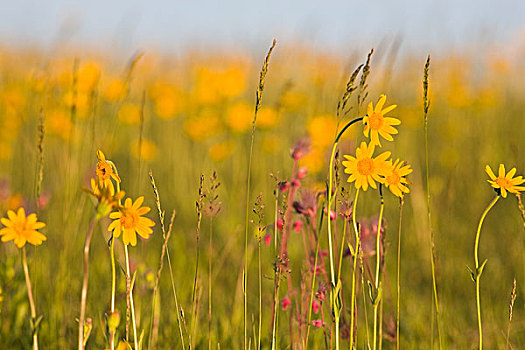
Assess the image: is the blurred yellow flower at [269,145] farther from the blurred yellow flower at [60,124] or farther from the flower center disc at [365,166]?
the flower center disc at [365,166]

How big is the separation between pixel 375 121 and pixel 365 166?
9cm

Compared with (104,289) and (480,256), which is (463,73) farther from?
(104,289)

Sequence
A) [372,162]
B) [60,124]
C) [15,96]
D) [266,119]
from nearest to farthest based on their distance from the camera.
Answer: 1. [372,162]
2. [266,119]
3. [60,124]
4. [15,96]

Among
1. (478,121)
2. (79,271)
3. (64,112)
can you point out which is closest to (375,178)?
(79,271)

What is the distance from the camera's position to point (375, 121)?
1.07 metres

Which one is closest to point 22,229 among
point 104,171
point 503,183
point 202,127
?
point 104,171

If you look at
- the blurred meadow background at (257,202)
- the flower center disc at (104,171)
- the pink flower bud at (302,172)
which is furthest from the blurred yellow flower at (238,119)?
the flower center disc at (104,171)

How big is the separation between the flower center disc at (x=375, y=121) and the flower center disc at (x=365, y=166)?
0.07 m

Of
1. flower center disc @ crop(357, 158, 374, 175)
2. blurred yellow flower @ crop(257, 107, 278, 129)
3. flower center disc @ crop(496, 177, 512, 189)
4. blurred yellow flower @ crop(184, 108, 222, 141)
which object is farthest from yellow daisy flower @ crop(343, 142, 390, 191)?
blurred yellow flower @ crop(184, 108, 222, 141)

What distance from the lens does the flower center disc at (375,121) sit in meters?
1.06

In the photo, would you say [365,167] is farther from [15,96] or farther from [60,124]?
[15,96]

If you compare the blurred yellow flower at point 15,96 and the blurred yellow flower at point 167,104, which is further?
the blurred yellow flower at point 167,104

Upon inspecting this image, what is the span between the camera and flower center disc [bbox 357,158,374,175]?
105 cm

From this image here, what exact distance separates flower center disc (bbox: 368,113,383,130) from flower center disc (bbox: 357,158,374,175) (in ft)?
0.22
